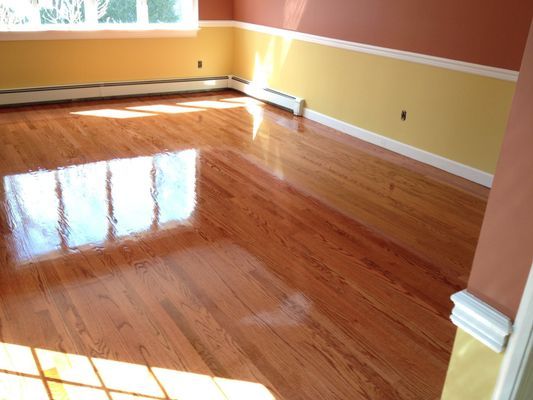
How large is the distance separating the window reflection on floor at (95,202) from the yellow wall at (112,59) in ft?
6.83

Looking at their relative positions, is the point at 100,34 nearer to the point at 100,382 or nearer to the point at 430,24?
the point at 430,24

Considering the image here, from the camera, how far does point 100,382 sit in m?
1.82

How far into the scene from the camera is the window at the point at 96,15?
16.5 ft

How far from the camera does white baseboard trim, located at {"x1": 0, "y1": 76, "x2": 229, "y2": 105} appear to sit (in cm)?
526

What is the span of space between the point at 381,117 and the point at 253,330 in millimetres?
2874

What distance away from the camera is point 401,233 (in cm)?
299

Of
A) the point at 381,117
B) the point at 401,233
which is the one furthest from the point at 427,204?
the point at 381,117

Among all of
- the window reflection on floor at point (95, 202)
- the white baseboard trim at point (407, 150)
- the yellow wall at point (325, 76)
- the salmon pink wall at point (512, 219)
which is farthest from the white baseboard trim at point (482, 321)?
the yellow wall at point (325, 76)

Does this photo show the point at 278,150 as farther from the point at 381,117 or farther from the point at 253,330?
the point at 253,330

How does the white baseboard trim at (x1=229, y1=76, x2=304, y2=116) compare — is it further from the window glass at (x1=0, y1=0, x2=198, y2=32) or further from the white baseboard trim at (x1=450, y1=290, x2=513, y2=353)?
the white baseboard trim at (x1=450, y1=290, x2=513, y2=353)

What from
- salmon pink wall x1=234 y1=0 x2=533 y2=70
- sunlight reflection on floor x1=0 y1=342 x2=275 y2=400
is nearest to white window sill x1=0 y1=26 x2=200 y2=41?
salmon pink wall x1=234 y1=0 x2=533 y2=70

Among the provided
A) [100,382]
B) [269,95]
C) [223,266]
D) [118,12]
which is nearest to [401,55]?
[269,95]

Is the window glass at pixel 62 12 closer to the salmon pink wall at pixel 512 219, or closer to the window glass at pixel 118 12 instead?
the window glass at pixel 118 12

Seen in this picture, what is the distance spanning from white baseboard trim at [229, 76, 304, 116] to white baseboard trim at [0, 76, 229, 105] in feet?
0.64
